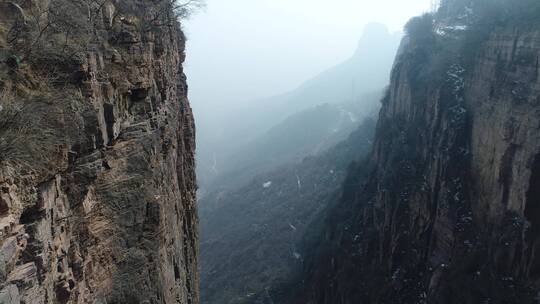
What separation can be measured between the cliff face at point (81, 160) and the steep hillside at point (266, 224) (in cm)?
4212

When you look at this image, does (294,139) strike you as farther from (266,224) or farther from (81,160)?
(81,160)

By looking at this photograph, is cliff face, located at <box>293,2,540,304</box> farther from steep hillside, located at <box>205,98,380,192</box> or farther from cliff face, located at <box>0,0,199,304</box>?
steep hillside, located at <box>205,98,380,192</box>

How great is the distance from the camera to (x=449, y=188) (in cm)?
3612

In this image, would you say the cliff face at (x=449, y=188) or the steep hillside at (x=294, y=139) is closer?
the cliff face at (x=449, y=188)

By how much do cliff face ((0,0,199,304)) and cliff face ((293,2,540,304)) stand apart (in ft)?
70.9

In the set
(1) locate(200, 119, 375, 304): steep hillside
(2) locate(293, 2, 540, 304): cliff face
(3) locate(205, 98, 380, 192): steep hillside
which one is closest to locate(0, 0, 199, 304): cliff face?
(2) locate(293, 2, 540, 304): cliff face

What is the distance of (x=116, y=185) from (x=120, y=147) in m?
1.18

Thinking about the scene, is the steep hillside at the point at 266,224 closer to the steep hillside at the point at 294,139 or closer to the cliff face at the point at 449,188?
the cliff face at the point at 449,188

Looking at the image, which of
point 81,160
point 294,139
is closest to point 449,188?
point 81,160

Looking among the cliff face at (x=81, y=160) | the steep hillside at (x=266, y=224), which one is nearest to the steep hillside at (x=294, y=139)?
the steep hillside at (x=266, y=224)

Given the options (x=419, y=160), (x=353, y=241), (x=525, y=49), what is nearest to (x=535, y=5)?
(x=525, y=49)

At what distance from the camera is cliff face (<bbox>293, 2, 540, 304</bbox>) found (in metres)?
28.5

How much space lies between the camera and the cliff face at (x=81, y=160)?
8.48m

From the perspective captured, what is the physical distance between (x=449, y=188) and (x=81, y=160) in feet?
102
